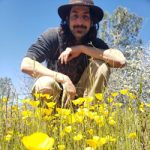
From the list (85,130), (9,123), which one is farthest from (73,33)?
(85,130)

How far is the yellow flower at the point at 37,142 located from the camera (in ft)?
2.68

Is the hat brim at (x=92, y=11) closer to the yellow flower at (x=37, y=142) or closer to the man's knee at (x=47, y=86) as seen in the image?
the man's knee at (x=47, y=86)

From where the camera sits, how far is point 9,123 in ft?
7.77

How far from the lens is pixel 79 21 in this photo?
418 cm

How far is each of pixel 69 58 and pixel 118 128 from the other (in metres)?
1.89

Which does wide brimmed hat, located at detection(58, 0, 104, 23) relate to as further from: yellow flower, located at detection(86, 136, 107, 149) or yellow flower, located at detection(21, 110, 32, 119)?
yellow flower, located at detection(86, 136, 107, 149)

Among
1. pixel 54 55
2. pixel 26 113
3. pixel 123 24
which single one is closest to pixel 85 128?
pixel 26 113

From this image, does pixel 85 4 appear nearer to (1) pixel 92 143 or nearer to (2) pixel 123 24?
(1) pixel 92 143

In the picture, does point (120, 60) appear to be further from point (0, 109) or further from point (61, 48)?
point (0, 109)

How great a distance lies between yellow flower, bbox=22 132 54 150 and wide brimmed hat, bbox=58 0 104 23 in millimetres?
3517

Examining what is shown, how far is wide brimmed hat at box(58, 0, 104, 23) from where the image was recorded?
14.2ft

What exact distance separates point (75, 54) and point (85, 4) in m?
0.64

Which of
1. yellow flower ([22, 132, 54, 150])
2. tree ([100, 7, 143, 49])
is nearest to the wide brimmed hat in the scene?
yellow flower ([22, 132, 54, 150])

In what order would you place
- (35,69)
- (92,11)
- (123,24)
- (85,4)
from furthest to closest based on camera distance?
(123,24)
(92,11)
(85,4)
(35,69)
